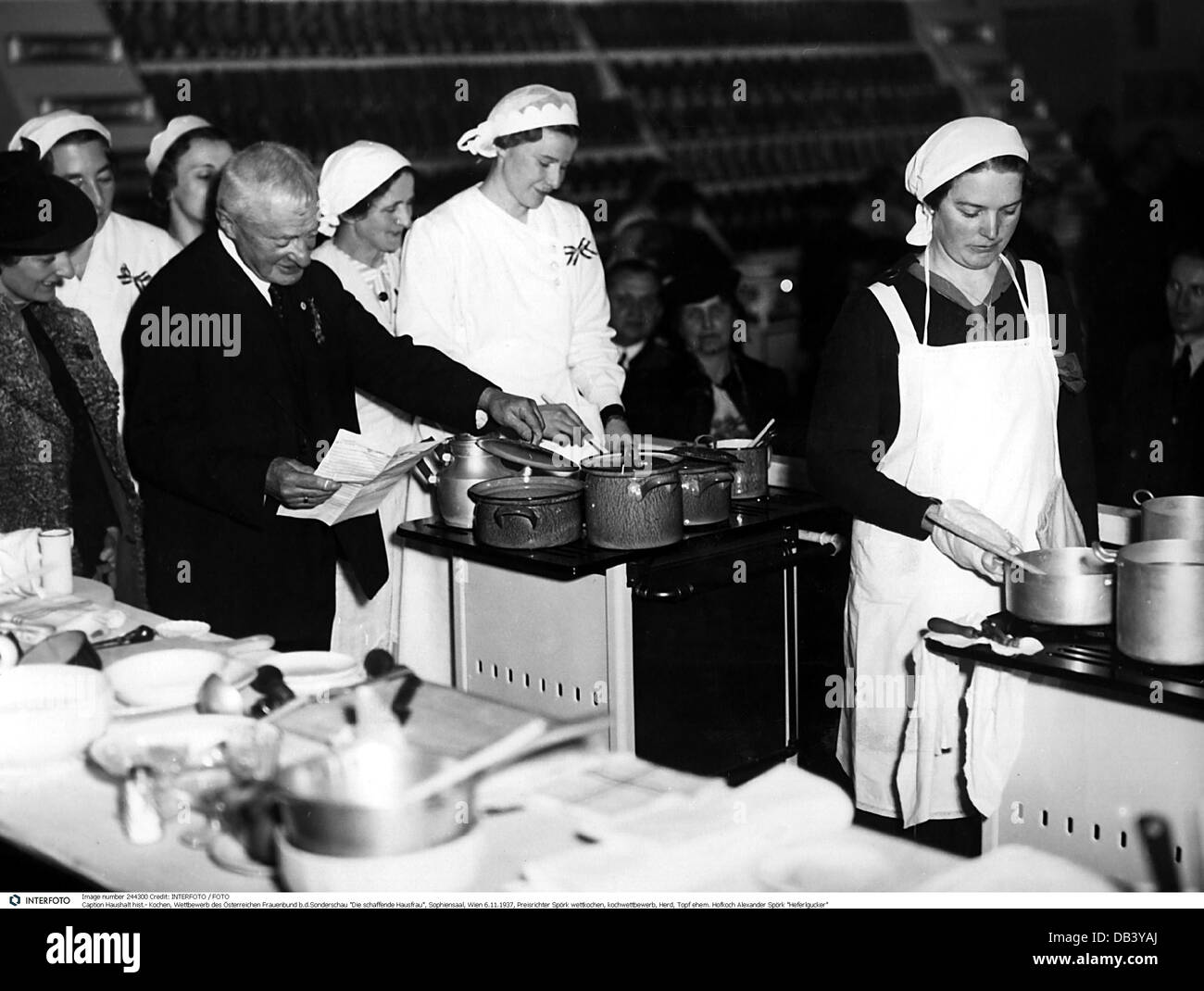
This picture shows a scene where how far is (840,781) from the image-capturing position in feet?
10.8

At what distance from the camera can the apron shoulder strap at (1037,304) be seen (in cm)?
269

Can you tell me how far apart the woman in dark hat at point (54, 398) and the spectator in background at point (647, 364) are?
148cm

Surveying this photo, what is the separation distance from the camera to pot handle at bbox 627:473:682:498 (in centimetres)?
288

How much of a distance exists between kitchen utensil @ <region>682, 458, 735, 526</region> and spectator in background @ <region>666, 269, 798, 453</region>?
3.20ft

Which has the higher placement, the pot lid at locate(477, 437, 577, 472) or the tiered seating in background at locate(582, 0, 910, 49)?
the tiered seating in background at locate(582, 0, 910, 49)

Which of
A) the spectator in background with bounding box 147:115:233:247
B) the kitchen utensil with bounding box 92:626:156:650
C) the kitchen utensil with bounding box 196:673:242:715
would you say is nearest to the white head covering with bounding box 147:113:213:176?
the spectator in background with bounding box 147:115:233:247

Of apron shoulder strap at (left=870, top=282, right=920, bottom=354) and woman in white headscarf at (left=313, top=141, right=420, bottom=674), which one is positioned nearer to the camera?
apron shoulder strap at (left=870, top=282, right=920, bottom=354)

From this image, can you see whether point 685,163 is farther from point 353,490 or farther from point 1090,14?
point 353,490

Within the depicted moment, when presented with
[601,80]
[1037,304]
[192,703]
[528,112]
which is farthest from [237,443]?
[601,80]

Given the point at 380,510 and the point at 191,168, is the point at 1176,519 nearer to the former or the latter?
the point at 380,510

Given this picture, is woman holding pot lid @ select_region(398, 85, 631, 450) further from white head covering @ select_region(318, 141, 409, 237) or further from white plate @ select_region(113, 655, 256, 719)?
white plate @ select_region(113, 655, 256, 719)

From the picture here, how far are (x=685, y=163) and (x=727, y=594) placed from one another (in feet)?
12.3
